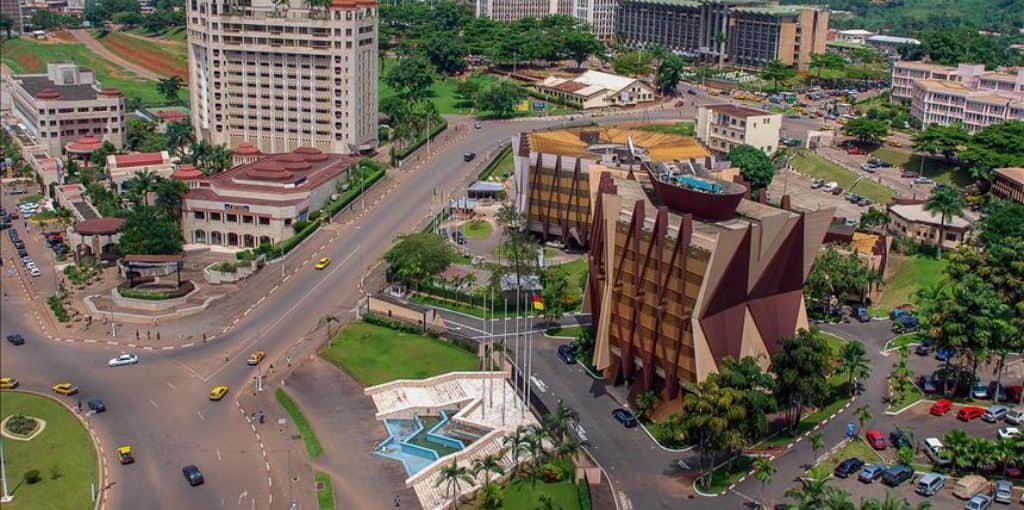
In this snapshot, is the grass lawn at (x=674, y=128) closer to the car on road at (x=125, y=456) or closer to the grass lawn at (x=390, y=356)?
the grass lawn at (x=390, y=356)

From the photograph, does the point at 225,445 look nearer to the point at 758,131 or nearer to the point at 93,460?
the point at 93,460

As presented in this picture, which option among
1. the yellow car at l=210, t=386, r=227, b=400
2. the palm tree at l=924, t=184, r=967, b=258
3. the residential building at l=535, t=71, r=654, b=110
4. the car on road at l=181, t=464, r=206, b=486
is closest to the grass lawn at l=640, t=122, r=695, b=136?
the residential building at l=535, t=71, r=654, b=110

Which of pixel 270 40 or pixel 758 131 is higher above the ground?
pixel 270 40

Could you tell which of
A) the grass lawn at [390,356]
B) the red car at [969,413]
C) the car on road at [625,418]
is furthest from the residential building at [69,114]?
the red car at [969,413]

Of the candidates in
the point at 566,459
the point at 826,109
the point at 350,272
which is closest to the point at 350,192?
the point at 350,272

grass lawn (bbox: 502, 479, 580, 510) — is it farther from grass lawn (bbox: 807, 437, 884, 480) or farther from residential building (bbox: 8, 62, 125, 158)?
residential building (bbox: 8, 62, 125, 158)

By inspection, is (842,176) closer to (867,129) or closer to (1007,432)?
(867,129)

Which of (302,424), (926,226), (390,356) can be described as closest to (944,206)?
(926,226)
